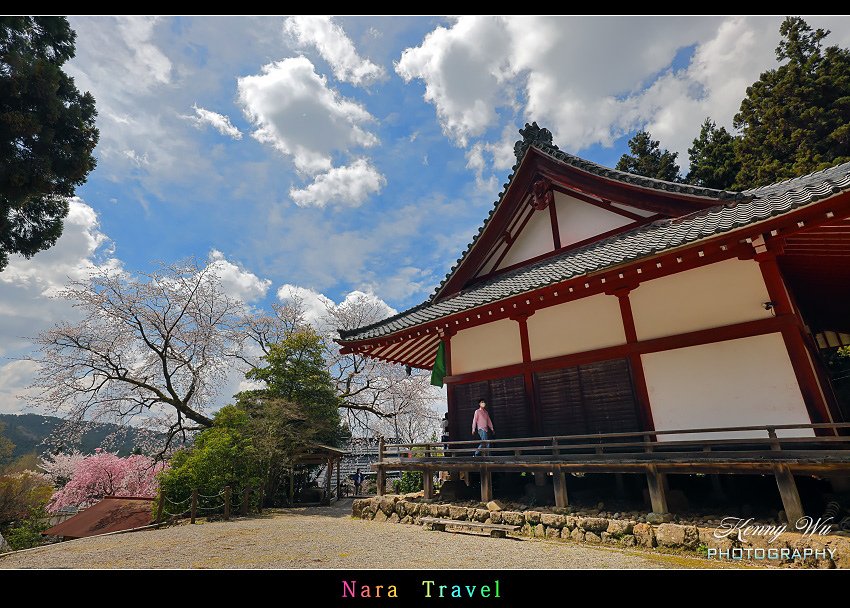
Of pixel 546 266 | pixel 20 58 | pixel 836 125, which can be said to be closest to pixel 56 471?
pixel 20 58

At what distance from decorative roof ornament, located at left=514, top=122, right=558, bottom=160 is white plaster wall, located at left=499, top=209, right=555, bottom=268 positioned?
166cm

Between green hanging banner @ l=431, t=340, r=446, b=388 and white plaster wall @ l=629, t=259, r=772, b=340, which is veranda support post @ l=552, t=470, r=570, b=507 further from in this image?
green hanging banner @ l=431, t=340, r=446, b=388

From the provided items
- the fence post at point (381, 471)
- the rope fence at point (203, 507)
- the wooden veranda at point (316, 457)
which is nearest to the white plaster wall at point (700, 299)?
the fence post at point (381, 471)

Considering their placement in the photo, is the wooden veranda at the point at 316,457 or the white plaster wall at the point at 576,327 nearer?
the white plaster wall at the point at 576,327

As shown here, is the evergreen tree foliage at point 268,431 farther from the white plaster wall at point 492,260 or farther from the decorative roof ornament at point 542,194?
the decorative roof ornament at point 542,194

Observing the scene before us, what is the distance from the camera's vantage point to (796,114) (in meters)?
17.2

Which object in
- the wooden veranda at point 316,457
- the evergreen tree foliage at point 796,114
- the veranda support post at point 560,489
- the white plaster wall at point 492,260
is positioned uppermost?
the evergreen tree foliage at point 796,114

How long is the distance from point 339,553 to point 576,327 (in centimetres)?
575

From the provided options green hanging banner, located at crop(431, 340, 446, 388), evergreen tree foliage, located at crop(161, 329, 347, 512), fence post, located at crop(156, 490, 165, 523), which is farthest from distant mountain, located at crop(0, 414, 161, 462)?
green hanging banner, located at crop(431, 340, 446, 388)

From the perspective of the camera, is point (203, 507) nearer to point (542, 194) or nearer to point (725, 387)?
point (542, 194)

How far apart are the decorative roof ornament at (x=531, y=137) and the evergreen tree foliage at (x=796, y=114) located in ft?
42.9

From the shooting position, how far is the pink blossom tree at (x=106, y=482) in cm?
1753

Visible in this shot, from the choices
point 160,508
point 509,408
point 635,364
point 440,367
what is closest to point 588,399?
point 635,364

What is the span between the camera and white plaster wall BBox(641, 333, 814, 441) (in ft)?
18.4
